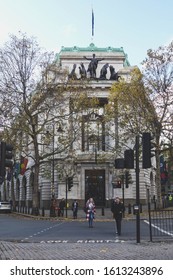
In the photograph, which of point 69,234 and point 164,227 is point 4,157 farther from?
point 164,227

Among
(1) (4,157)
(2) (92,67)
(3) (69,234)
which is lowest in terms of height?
(3) (69,234)

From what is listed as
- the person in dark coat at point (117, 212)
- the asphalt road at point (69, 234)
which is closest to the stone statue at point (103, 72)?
the asphalt road at point (69, 234)

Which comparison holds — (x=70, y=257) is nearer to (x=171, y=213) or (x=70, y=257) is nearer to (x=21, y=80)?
(x=171, y=213)

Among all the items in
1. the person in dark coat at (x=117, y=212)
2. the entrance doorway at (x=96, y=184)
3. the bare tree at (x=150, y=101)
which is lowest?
the person in dark coat at (x=117, y=212)

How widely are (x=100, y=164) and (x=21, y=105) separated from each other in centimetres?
2068

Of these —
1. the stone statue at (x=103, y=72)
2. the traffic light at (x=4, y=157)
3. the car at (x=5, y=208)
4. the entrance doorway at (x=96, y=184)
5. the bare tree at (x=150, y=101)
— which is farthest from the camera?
the stone statue at (x=103, y=72)

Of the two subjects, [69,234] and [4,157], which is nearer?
[4,157]

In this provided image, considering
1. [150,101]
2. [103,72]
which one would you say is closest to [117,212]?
[150,101]

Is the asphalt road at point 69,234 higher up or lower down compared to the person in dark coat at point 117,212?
lower down

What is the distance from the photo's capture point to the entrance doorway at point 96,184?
58500mm

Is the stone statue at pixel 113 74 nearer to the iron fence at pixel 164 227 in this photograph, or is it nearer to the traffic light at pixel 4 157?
the iron fence at pixel 164 227

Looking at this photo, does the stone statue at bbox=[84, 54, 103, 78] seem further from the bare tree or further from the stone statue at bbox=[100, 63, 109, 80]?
the bare tree

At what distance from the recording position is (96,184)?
59.0 metres

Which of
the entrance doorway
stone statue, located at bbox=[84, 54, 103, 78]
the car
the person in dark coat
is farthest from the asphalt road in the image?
stone statue, located at bbox=[84, 54, 103, 78]
